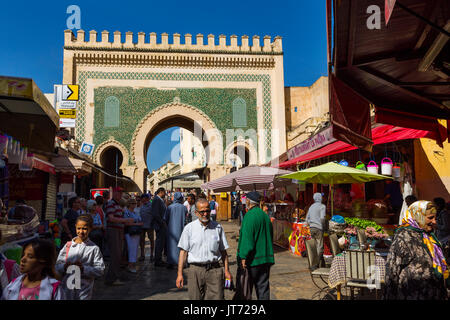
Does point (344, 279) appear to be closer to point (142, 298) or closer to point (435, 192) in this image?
point (142, 298)

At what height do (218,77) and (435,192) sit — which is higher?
(218,77)

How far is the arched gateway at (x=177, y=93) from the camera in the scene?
18359 mm

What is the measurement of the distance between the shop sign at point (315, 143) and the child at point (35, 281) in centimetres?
588

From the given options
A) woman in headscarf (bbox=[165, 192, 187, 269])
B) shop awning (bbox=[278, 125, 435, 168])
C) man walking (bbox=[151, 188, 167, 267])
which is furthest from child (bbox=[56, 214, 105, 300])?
shop awning (bbox=[278, 125, 435, 168])

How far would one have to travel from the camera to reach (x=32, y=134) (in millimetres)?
5012

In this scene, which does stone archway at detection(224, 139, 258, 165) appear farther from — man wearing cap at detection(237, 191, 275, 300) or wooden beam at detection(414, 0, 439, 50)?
wooden beam at detection(414, 0, 439, 50)

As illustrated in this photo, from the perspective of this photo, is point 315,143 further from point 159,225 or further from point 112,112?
point 112,112

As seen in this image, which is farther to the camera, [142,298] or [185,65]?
[185,65]

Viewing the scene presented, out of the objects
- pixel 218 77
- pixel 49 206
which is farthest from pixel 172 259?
pixel 218 77

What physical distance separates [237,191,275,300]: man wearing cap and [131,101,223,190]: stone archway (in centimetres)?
1528

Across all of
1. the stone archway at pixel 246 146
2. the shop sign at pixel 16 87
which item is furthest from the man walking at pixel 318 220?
the stone archway at pixel 246 146

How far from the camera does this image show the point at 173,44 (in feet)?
62.7
